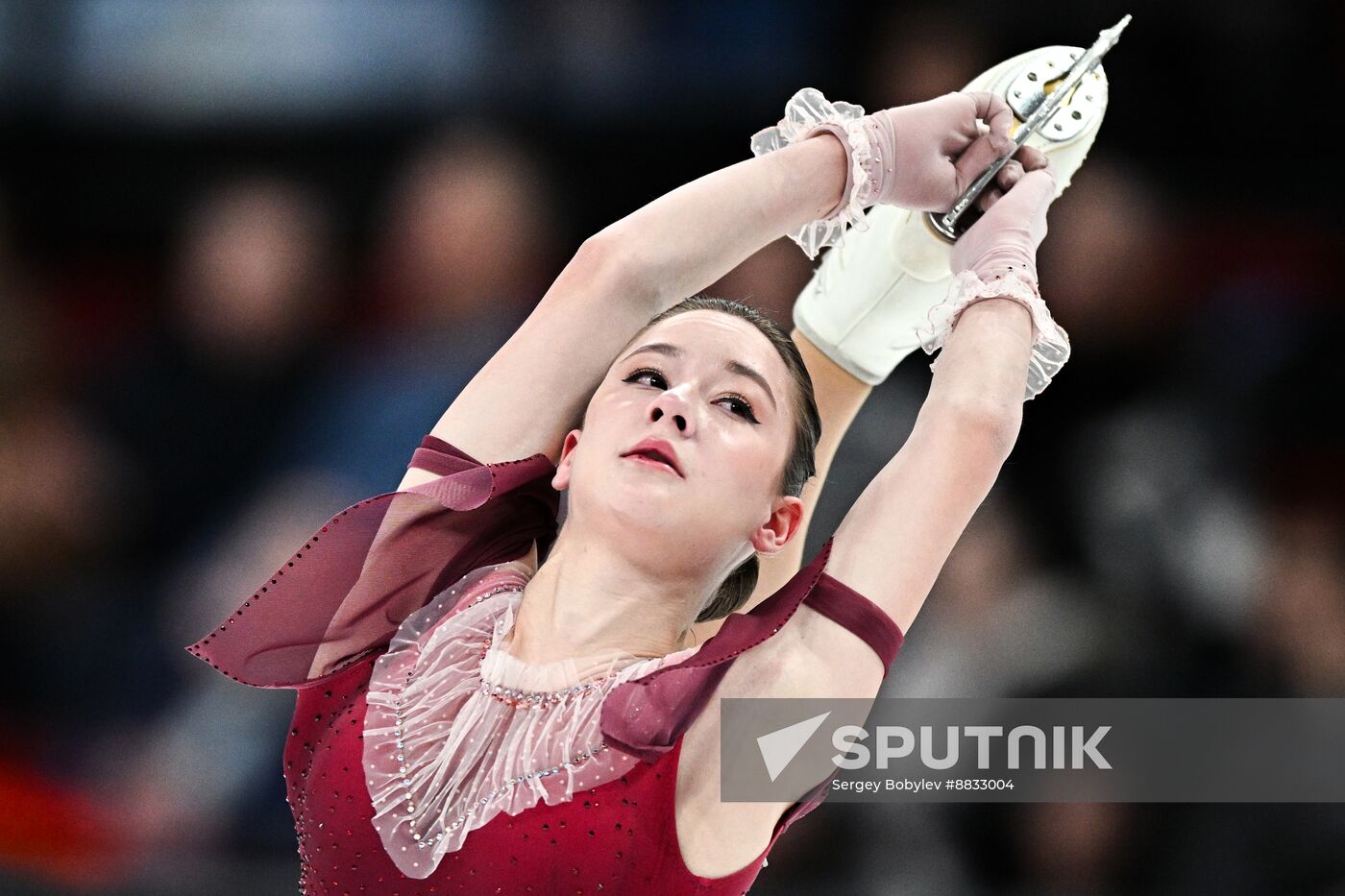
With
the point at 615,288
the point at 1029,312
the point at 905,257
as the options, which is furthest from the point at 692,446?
the point at 905,257

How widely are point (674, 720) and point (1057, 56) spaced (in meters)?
1.05

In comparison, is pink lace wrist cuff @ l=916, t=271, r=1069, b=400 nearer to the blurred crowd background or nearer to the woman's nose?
the woman's nose

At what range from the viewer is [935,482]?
1.25 meters

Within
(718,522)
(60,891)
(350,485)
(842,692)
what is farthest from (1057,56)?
(60,891)

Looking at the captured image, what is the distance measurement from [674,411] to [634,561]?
0.51 feet

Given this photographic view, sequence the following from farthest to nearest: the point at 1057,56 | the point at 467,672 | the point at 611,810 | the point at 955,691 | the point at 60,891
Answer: the point at 955,691 → the point at 60,891 → the point at 1057,56 → the point at 467,672 → the point at 611,810

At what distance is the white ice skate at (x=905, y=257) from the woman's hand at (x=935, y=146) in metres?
0.04

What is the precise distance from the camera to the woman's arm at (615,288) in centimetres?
150

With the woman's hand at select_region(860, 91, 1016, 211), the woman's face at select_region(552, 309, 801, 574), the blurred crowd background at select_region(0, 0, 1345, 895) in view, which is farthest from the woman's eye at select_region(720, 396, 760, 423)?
the blurred crowd background at select_region(0, 0, 1345, 895)

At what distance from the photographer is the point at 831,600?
122cm

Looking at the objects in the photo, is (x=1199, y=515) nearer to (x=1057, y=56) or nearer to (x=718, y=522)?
(x=1057, y=56)

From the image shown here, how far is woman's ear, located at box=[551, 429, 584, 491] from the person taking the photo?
144 cm

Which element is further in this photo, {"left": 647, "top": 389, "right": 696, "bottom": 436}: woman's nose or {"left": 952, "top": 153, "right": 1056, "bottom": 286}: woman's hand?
{"left": 952, "top": 153, "right": 1056, "bottom": 286}: woman's hand

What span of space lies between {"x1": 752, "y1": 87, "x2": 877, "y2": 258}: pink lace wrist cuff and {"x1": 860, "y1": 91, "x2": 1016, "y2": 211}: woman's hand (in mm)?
13
